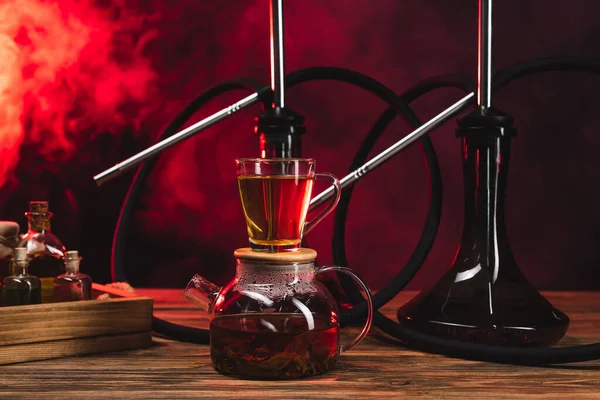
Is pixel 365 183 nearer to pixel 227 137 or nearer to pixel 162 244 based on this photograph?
pixel 227 137

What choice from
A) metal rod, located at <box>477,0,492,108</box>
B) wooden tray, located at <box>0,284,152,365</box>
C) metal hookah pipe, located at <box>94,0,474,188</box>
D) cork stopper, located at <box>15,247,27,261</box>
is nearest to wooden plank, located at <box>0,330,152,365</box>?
wooden tray, located at <box>0,284,152,365</box>

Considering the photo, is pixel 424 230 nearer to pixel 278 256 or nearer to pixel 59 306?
pixel 278 256

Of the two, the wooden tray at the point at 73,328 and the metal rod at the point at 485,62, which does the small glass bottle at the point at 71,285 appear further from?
the metal rod at the point at 485,62

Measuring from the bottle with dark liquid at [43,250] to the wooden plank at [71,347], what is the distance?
6.1 inches

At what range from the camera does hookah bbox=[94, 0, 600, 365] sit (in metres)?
0.97

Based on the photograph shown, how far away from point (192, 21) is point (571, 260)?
0.90m

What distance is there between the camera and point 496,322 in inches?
38.4

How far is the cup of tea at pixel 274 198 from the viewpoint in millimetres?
862

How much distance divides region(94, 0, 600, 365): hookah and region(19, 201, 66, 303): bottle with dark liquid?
170mm

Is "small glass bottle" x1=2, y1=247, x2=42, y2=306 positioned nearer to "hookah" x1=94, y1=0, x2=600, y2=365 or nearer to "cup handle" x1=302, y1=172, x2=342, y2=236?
"hookah" x1=94, y1=0, x2=600, y2=365

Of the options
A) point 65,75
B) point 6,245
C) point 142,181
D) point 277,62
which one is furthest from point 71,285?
point 65,75

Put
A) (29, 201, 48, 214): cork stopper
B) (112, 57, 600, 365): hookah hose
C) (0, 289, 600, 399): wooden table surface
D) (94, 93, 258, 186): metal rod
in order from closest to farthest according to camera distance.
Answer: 1. (0, 289, 600, 399): wooden table surface
2. (112, 57, 600, 365): hookah hose
3. (94, 93, 258, 186): metal rod
4. (29, 201, 48, 214): cork stopper

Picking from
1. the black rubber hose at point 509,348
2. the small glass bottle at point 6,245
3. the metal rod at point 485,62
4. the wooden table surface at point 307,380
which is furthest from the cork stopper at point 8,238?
the metal rod at point 485,62

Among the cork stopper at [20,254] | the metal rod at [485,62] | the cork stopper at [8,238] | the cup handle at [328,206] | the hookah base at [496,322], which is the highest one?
the metal rod at [485,62]
